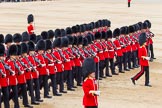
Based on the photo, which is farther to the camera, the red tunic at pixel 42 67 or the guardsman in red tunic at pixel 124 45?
the guardsman in red tunic at pixel 124 45

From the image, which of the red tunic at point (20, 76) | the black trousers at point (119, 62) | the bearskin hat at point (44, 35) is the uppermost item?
the bearskin hat at point (44, 35)

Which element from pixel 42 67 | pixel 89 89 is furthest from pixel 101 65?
pixel 89 89

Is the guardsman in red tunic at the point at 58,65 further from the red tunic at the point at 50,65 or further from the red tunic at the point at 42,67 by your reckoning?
the red tunic at the point at 42,67

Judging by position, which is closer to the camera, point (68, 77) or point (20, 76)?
point (20, 76)

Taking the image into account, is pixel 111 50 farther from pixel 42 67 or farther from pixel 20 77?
pixel 20 77

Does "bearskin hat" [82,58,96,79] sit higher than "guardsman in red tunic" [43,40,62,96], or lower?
higher

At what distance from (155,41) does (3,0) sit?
1307 inches

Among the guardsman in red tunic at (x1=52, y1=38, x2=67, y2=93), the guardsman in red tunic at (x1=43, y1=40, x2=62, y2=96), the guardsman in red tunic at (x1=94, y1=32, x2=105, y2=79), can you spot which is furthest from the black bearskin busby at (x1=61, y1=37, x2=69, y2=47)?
the guardsman in red tunic at (x1=94, y1=32, x2=105, y2=79)

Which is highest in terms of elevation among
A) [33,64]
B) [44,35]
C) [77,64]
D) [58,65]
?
[44,35]

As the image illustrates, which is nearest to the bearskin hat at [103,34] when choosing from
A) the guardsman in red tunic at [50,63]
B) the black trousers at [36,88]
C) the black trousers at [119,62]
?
the black trousers at [119,62]

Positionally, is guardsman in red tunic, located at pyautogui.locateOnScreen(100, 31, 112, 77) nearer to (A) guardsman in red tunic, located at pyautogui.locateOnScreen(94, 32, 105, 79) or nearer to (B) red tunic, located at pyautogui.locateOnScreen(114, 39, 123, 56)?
(A) guardsman in red tunic, located at pyautogui.locateOnScreen(94, 32, 105, 79)

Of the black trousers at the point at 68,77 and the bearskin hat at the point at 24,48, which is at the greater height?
the bearskin hat at the point at 24,48

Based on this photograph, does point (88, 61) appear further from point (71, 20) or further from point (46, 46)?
point (71, 20)

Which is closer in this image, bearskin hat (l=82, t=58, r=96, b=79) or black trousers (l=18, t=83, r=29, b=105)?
bearskin hat (l=82, t=58, r=96, b=79)
